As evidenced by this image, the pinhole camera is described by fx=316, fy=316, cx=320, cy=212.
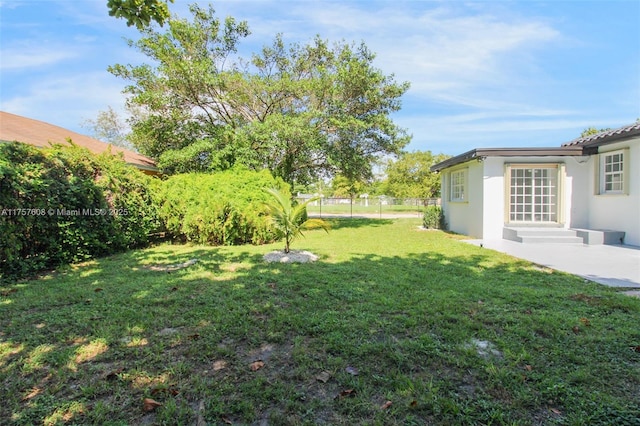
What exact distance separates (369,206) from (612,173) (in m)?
28.9

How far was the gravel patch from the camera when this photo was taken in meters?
6.43

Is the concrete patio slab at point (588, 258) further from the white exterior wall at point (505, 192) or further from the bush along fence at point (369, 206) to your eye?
the bush along fence at point (369, 206)

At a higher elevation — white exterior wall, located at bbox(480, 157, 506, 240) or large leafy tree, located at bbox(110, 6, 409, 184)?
large leafy tree, located at bbox(110, 6, 409, 184)

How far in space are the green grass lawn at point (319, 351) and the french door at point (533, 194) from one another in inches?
247

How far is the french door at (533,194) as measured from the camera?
10.2 m

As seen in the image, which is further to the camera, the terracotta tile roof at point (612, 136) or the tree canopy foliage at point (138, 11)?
the terracotta tile roof at point (612, 136)

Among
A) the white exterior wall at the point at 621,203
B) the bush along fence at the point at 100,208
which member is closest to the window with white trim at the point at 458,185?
the white exterior wall at the point at 621,203

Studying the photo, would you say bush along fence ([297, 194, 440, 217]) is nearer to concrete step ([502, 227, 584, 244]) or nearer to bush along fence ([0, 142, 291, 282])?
concrete step ([502, 227, 584, 244])

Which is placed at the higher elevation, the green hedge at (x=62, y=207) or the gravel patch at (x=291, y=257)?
the green hedge at (x=62, y=207)

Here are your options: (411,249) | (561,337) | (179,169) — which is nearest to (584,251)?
(411,249)

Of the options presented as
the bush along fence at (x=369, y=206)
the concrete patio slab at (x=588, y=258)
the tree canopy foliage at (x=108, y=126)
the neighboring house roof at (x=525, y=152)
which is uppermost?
the tree canopy foliage at (x=108, y=126)

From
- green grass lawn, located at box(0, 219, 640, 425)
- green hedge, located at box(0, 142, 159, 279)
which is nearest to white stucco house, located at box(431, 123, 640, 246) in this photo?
green grass lawn, located at box(0, 219, 640, 425)

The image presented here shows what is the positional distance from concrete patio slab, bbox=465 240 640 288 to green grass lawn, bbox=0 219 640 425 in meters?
0.94

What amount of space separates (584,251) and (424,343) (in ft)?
24.3
